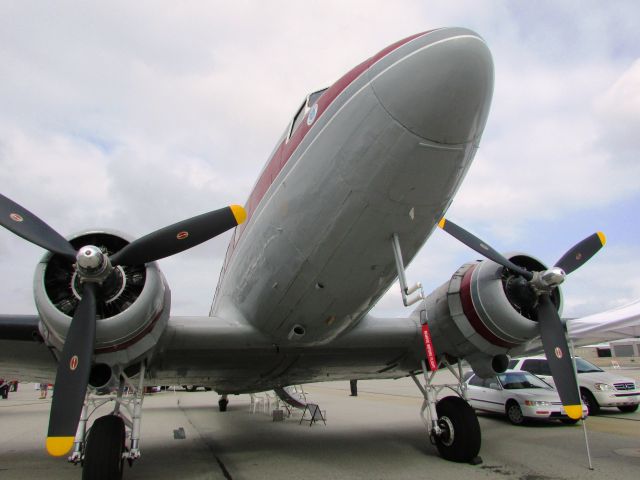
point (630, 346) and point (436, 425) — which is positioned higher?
point (630, 346)

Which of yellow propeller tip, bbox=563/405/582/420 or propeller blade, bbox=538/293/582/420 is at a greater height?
propeller blade, bbox=538/293/582/420

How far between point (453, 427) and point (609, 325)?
11.8ft

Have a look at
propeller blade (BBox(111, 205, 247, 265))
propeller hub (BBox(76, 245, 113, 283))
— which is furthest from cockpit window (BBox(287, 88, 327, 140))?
propeller hub (BBox(76, 245, 113, 283))

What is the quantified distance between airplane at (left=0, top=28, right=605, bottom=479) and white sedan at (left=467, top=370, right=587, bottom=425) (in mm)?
4107

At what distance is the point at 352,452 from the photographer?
24.9ft

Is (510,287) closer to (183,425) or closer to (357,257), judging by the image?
(357,257)

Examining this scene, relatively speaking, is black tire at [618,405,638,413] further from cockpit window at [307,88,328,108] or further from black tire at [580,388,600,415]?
cockpit window at [307,88,328,108]

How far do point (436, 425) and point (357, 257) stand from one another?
11.0 feet

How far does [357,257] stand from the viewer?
5133 mm

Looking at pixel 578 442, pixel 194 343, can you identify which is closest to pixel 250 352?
pixel 194 343

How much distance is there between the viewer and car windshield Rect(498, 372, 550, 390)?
11.8 meters

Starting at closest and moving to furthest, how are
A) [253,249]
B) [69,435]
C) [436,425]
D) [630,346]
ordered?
[69,435], [253,249], [436,425], [630,346]

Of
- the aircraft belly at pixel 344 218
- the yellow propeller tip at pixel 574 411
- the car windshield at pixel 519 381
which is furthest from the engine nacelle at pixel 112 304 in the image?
the car windshield at pixel 519 381

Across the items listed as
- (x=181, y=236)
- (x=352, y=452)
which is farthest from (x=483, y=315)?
(x=181, y=236)
